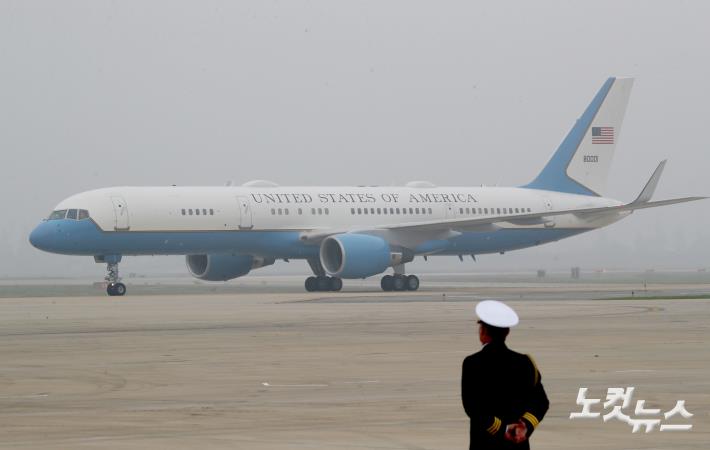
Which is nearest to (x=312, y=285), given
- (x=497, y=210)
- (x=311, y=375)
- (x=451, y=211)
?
(x=451, y=211)

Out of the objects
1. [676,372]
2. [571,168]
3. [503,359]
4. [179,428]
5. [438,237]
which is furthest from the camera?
[571,168]

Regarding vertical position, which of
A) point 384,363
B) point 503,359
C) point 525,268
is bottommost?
point 525,268

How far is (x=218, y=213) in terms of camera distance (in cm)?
5188

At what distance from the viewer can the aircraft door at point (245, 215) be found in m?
52.7

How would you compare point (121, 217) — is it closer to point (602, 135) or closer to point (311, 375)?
point (602, 135)

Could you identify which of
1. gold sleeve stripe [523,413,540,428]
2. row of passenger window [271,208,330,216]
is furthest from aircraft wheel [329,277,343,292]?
gold sleeve stripe [523,413,540,428]

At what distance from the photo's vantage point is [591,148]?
6391 cm

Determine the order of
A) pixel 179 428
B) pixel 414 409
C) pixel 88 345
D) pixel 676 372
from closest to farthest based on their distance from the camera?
pixel 179 428
pixel 414 409
pixel 676 372
pixel 88 345

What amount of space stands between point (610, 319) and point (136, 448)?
1974cm

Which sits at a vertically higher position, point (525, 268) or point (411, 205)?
point (411, 205)

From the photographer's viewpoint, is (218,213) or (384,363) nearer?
(384,363)

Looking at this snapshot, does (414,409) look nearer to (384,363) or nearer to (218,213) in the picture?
(384,363)

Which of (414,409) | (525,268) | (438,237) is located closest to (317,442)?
(414,409)

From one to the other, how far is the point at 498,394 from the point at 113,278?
43769mm
